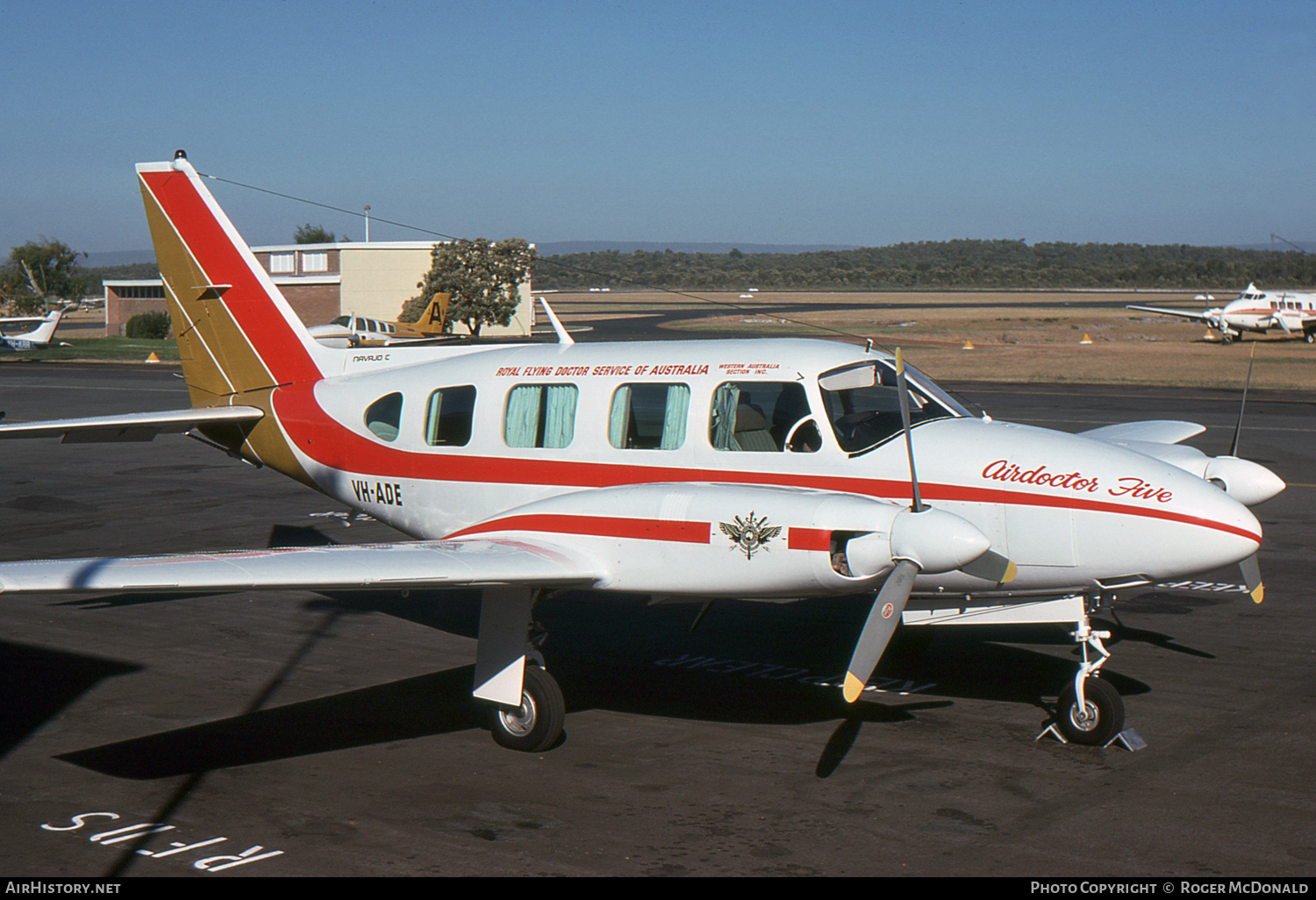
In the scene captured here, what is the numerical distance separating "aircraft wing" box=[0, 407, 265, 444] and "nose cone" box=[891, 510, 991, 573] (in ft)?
25.5

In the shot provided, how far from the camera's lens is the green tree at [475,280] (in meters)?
73.5

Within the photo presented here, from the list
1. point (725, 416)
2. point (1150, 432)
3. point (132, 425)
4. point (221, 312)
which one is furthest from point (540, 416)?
point (1150, 432)

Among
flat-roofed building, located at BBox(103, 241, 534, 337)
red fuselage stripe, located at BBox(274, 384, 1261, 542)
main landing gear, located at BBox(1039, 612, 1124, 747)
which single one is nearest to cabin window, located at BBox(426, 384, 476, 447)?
red fuselage stripe, located at BBox(274, 384, 1261, 542)

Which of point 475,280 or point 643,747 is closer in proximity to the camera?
point 643,747

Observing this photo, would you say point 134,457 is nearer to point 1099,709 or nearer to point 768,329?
point 1099,709

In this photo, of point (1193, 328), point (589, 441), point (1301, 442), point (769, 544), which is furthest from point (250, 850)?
point (1193, 328)

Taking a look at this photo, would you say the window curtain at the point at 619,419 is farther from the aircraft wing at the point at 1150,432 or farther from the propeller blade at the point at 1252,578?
the propeller blade at the point at 1252,578

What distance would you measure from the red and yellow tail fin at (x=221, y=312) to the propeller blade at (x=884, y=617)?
24.5 feet

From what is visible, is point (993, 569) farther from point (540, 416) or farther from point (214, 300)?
point (214, 300)

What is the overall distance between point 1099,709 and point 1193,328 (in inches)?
3282

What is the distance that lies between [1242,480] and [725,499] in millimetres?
4716

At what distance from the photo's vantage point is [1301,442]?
91.2ft

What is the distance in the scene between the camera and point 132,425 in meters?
11.8

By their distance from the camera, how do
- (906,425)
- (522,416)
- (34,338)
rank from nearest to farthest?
1. (906,425)
2. (522,416)
3. (34,338)
